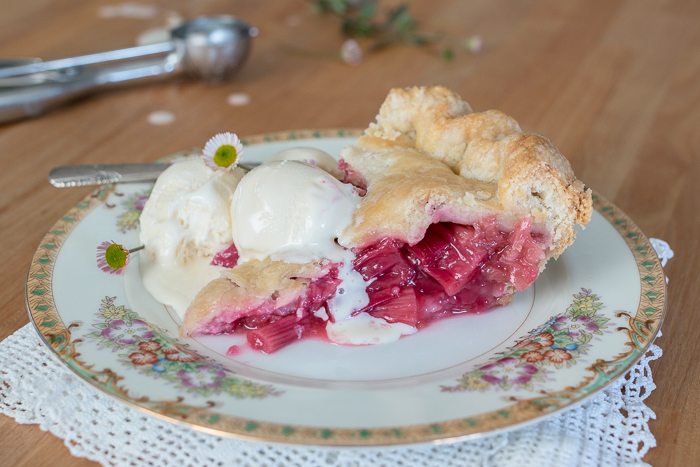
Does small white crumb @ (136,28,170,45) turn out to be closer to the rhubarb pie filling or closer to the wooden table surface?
the wooden table surface

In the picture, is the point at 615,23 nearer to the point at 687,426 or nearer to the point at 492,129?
the point at 492,129

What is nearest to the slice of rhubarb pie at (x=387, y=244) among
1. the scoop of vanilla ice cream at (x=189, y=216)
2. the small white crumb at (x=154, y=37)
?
the scoop of vanilla ice cream at (x=189, y=216)

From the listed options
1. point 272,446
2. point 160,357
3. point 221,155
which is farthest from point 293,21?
point 272,446

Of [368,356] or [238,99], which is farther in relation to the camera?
[238,99]

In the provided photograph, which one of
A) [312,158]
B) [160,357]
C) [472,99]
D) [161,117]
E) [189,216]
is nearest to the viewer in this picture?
[160,357]

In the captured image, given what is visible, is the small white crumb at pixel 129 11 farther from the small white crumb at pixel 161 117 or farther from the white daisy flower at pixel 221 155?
the white daisy flower at pixel 221 155

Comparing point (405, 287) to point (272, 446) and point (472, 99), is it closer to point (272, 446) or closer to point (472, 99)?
point (272, 446)
